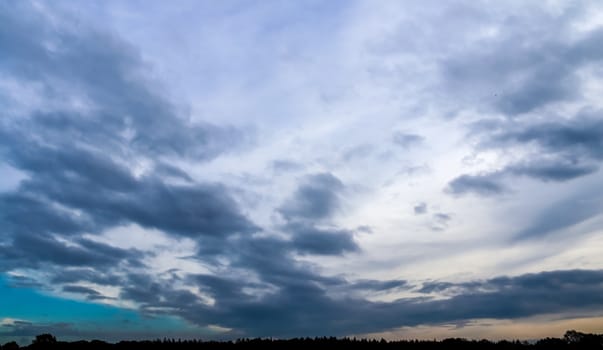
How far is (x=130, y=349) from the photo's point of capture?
5459cm

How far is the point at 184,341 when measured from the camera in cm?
5569

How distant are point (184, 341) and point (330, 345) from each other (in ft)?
41.4

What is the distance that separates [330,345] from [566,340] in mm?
21250

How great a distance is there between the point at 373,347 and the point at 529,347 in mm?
13835

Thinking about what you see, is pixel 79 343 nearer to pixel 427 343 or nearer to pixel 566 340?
→ pixel 427 343

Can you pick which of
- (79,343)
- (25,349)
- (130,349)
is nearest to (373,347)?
(130,349)

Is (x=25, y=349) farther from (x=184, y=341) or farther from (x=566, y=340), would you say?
(x=566, y=340)

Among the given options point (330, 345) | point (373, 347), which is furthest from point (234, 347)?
point (373, 347)

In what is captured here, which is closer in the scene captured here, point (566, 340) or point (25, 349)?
point (25, 349)

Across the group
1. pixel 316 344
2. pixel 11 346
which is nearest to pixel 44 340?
pixel 11 346

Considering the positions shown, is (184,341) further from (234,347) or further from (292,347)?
(292,347)

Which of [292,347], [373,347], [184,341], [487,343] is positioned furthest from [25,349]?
[487,343]

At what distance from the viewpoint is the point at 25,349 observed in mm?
53469

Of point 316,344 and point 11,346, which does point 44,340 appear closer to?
point 11,346
